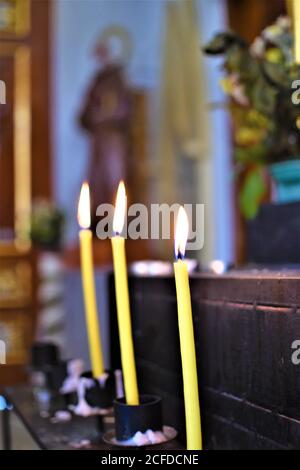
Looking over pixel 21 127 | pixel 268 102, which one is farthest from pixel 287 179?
pixel 21 127

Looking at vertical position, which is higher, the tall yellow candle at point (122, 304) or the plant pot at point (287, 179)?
the plant pot at point (287, 179)

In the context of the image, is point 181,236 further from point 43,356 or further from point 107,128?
point 107,128

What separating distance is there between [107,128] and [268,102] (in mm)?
2442

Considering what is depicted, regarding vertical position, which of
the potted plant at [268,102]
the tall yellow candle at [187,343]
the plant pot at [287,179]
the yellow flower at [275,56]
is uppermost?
the yellow flower at [275,56]

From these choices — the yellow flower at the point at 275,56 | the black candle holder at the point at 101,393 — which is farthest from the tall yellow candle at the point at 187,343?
the yellow flower at the point at 275,56

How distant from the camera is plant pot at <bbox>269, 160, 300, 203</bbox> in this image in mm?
858

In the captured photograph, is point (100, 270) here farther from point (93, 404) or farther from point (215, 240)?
point (93, 404)

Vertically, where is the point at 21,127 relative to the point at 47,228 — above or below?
above

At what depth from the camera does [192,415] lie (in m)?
0.52

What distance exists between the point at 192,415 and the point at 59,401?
0.40 metres

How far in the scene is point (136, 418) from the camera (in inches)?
21.3

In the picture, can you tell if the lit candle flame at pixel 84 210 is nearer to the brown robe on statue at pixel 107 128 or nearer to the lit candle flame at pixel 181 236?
the lit candle flame at pixel 181 236

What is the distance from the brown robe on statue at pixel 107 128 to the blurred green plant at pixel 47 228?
0.21 m

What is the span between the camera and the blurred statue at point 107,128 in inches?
126
